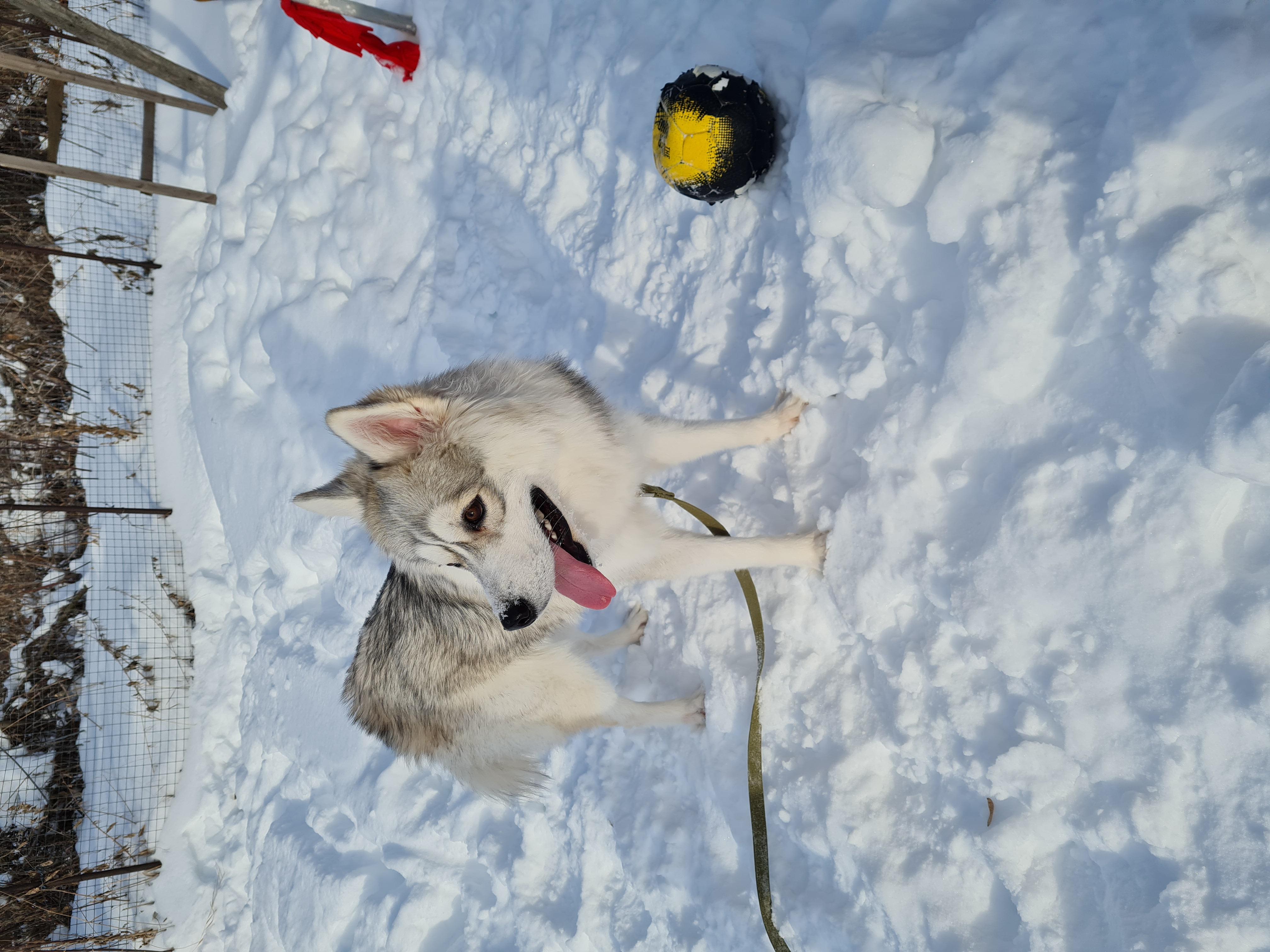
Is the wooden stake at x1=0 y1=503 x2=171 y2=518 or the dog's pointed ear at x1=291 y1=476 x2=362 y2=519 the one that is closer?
the dog's pointed ear at x1=291 y1=476 x2=362 y2=519

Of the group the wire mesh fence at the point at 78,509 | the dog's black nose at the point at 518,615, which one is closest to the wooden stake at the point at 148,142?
the wire mesh fence at the point at 78,509

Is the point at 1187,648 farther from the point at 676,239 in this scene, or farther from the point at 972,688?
the point at 676,239

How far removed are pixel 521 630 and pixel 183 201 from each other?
6.48 meters

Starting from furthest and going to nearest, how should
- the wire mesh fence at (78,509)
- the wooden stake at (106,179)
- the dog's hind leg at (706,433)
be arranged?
the wire mesh fence at (78,509) < the wooden stake at (106,179) < the dog's hind leg at (706,433)

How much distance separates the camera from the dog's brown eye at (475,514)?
7.30 ft

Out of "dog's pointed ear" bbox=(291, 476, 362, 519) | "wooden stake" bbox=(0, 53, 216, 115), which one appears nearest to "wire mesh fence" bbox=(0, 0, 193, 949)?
"wooden stake" bbox=(0, 53, 216, 115)

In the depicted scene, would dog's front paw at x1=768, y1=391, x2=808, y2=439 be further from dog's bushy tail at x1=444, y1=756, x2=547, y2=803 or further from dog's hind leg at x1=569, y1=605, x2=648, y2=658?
dog's bushy tail at x1=444, y1=756, x2=547, y2=803

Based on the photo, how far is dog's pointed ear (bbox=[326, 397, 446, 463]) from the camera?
203 cm

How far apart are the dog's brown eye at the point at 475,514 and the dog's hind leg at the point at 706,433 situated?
2.79 feet

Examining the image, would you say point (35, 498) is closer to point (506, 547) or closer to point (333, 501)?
point (333, 501)

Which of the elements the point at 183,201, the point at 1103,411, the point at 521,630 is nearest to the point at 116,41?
the point at 183,201

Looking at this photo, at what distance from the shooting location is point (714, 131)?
9.10 feet

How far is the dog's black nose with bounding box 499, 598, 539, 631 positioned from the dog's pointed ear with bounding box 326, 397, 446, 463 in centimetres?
64

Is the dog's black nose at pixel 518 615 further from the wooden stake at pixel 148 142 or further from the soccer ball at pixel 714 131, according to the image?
the wooden stake at pixel 148 142
